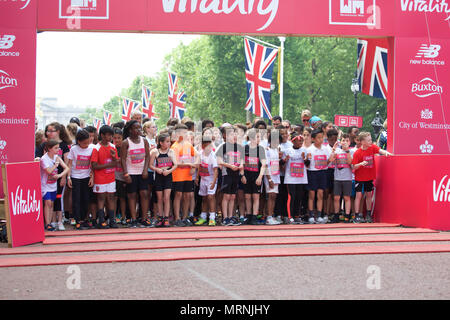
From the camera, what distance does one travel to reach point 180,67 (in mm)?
63719

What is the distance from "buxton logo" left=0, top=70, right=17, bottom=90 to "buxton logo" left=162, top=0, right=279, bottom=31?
3.03 m

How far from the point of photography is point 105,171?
37.2 ft

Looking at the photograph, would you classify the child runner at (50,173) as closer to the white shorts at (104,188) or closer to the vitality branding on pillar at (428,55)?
the white shorts at (104,188)

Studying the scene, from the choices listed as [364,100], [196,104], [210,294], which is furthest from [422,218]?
[196,104]

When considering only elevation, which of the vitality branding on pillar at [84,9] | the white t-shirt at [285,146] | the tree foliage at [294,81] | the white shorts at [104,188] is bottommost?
the white shorts at [104,188]

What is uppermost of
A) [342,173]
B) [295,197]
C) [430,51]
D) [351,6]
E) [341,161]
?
[351,6]

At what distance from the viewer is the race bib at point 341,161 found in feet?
40.3

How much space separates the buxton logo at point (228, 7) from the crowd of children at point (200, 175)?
2.16m

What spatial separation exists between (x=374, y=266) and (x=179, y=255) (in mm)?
2462

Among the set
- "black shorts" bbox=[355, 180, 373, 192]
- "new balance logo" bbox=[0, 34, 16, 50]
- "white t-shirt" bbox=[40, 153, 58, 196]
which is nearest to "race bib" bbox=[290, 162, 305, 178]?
"black shorts" bbox=[355, 180, 373, 192]

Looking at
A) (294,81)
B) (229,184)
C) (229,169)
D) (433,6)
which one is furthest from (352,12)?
(294,81)

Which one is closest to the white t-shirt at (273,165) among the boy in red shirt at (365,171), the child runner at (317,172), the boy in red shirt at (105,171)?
the child runner at (317,172)

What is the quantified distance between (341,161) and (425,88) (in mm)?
2190

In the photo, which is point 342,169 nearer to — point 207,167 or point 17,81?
point 207,167
